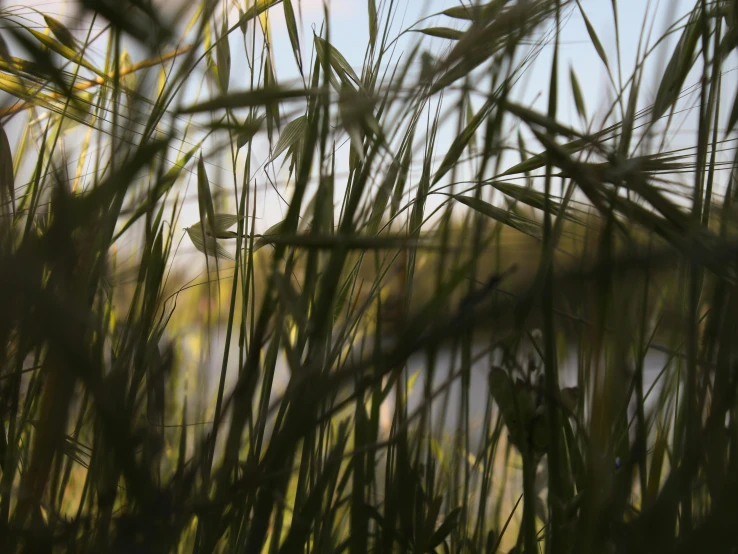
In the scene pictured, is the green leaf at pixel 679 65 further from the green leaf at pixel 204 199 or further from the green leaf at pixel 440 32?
the green leaf at pixel 204 199

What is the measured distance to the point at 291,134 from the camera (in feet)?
1.42

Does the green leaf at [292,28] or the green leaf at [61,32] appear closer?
the green leaf at [61,32]

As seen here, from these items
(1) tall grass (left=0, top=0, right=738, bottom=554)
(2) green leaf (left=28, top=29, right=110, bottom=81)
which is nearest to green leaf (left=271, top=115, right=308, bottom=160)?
(1) tall grass (left=0, top=0, right=738, bottom=554)

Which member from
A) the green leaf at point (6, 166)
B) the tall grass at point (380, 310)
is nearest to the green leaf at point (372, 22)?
the tall grass at point (380, 310)

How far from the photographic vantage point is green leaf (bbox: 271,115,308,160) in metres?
0.42

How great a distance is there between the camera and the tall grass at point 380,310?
9.7 inches

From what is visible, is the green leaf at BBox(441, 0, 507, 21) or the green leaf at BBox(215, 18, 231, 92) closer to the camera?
the green leaf at BBox(441, 0, 507, 21)

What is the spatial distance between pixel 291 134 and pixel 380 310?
0.49 ft

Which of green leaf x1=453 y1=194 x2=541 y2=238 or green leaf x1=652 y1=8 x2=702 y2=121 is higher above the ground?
green leaf x1=652 y1=8 x2=702 y2=121

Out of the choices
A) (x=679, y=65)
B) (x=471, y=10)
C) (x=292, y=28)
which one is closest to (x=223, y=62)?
(x=292, y=28)

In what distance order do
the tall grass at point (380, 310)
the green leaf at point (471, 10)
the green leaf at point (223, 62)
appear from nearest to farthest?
the tall grass at point (380, 310) → the green leaf at point (471, 10) → the green leaf at point (223, 62)

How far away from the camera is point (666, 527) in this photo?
0.26 meters

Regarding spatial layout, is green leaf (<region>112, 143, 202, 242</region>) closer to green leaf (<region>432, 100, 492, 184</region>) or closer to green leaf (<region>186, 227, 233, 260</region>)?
green leaf (<region>186, 227, 233, 260</region>)

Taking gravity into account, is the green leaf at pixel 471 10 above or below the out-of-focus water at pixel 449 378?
above
